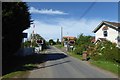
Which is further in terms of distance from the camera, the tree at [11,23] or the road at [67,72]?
the tree at [11,23]

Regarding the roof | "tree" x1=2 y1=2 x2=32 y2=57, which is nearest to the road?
"tree" x1=2 y1=2 x2=32 y2=57

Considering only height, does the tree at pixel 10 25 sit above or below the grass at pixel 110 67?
above

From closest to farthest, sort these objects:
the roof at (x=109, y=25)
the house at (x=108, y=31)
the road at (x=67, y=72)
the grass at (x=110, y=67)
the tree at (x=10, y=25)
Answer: the road at (x=67, y=72) → the grass at (x=110, y=67) → the tree at (x=10, y=25) → the house at (x=108, y=31) → the roof at (x=109, y=25)

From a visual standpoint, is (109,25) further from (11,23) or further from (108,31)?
(11,23)

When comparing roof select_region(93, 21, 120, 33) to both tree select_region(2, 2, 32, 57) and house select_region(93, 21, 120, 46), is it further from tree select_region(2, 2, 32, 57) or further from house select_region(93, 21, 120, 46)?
tree select_region(2, 2, 32, 57)

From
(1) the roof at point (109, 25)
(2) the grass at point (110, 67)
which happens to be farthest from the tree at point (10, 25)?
(1) the roof at point (109, 25)

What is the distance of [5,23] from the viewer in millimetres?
25469

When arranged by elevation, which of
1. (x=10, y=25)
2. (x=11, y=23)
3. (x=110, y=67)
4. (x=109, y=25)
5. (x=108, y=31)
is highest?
(x=109, y=25)

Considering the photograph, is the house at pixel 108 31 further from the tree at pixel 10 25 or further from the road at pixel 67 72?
the tree at pixel 10 25

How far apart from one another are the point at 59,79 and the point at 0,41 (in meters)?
8.56

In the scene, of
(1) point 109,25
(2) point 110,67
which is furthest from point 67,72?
(1) point 109,25

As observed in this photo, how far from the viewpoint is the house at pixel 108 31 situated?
47.2 m

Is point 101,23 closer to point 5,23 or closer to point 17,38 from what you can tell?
point 17,38

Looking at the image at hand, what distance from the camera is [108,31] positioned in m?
49.8
